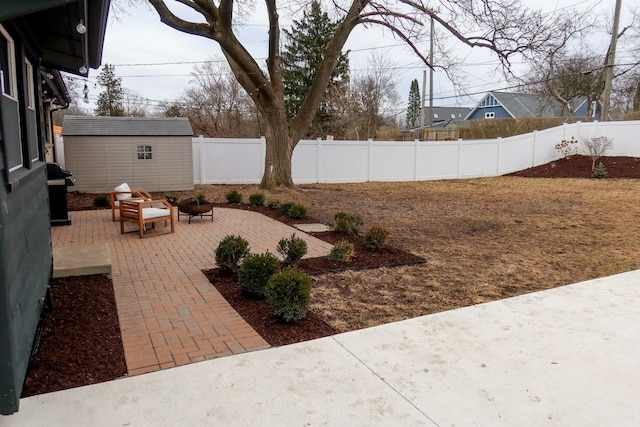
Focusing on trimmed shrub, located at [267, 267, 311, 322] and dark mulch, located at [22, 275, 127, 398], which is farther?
trimmed shrub, located at [267, 267, 311, 322]

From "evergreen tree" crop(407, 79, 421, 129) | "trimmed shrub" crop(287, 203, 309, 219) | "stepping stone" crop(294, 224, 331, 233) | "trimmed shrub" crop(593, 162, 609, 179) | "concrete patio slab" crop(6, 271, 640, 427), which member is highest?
"evergreen tree" crop(407, 79, 421, 129)

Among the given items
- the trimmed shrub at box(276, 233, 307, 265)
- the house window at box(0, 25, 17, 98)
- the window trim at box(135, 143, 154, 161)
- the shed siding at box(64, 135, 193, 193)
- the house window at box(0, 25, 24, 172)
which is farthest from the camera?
the window trim at box(135, 143, 154, 161)

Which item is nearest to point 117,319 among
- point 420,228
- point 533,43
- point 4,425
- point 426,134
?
point 4,425

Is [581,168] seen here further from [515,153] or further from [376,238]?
[376,238]

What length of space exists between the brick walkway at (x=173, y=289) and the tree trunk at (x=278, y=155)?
490 cm

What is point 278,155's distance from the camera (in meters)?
13.3

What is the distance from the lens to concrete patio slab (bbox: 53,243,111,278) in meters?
4.50

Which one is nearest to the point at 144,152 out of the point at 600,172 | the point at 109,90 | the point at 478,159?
the point at 478,159

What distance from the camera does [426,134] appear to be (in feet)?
82.7

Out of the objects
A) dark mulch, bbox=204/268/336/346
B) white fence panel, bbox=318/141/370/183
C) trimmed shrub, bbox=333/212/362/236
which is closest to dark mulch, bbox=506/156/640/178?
white fence panel, bbox=318/141/370/183

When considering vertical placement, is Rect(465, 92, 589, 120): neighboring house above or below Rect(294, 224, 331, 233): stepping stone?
above

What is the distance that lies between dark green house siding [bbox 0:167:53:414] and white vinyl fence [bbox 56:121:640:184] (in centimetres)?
1186

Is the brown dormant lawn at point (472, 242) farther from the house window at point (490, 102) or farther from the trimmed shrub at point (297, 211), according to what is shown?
the house window at point (490, 102)

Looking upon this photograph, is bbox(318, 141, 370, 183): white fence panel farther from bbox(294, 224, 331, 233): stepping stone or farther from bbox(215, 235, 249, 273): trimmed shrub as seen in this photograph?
bbox(215, 235, 249, 273): trimmed shrub
